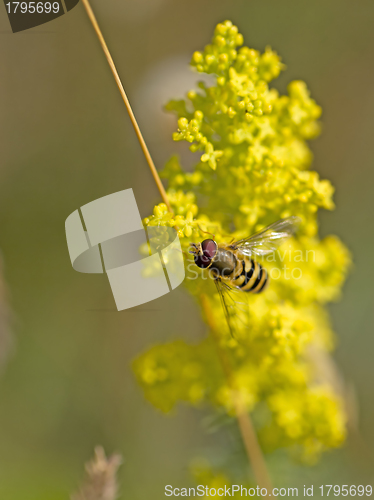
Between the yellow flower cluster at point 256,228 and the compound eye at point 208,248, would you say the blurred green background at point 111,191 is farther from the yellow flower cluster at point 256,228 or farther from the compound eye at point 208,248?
the compound eye at point 208,248

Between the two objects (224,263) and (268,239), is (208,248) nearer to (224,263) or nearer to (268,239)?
(224,263)

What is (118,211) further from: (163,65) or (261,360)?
(163,65)

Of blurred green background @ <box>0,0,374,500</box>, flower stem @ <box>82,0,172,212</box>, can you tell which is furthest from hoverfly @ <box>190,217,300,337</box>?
blurred green background @ <box>0,0,374,500</box>

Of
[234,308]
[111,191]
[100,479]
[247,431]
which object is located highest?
[111,191]

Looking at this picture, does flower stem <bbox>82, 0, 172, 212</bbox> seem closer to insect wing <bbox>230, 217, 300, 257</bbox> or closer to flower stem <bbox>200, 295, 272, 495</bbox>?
insect wing <bbox>230, 217, 300, 257</bbox>

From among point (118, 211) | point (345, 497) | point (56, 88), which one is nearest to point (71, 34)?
point (56, 88)

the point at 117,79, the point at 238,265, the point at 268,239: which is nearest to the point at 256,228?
the point at 268,239

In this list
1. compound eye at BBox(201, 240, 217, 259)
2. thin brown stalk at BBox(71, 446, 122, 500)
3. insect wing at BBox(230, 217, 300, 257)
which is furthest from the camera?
insect wing at BBox(230, 217, 300, 257)
